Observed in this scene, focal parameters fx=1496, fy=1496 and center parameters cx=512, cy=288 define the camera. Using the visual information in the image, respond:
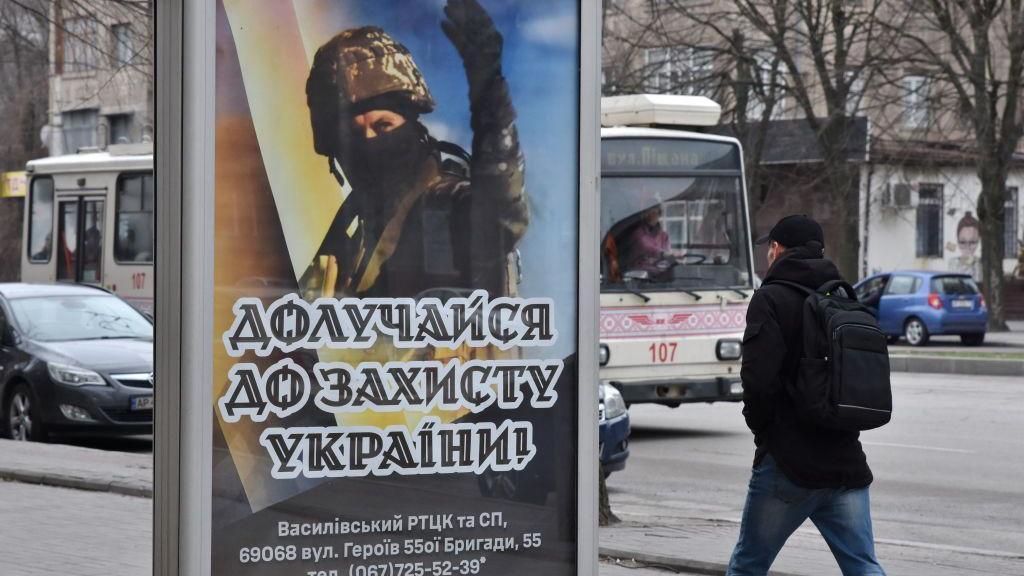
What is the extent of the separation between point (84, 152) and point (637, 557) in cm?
1891

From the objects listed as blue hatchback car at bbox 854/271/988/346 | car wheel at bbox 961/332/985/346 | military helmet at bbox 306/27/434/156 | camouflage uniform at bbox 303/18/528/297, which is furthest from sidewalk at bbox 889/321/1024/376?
military helmet at bbox 306/27/434/156

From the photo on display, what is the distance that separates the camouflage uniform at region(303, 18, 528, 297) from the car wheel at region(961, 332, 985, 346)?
2888cm

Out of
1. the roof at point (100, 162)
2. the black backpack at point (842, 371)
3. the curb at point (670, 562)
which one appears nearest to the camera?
the black backpack at point (842, 371)

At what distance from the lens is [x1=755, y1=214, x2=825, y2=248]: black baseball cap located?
5453 millimetres

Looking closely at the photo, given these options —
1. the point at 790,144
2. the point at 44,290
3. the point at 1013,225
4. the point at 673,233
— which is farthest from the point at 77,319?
the point at 1013,225

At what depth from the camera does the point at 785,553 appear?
323 inches

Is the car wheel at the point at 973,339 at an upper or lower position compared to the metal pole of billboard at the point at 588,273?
lower

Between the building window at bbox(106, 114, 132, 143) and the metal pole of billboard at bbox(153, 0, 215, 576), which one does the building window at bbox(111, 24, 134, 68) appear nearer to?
the metal pole of billboard at bbox(153, 0, 215, 576)

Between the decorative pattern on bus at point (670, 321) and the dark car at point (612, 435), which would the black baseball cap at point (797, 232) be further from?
the decorative pattern on bus at point (670, 321)

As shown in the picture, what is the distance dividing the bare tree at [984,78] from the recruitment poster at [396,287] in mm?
26579

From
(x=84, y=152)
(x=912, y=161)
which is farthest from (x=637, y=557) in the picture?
(x=912, y=161)

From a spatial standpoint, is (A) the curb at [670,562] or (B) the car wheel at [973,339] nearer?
(A) the curb at [670,562]

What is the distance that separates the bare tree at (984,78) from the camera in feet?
99.3

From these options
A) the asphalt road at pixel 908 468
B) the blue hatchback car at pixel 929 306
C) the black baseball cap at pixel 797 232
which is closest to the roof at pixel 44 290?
the asphalt road at pixel 908 468
